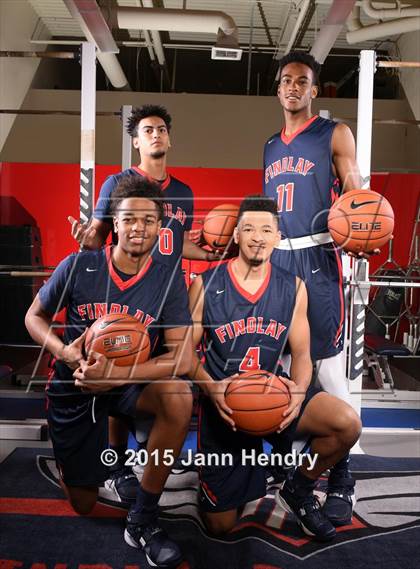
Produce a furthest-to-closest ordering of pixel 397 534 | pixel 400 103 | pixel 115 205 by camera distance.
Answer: pixel 400 103
pixel 397 534
pixel 115 205

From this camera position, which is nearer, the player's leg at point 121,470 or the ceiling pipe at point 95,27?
the ceiling pipe at point 95,27

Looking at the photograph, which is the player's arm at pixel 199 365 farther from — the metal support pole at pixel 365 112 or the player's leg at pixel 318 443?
the metal support pole at pixel 365 112

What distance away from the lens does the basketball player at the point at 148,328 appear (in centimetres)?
151

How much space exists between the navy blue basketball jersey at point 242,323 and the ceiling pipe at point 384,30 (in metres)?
0.75

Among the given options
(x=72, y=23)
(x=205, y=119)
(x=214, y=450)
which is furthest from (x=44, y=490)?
(x=72, y=23)

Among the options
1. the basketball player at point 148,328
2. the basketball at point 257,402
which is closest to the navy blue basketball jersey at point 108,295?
the basketball player at point 148,328

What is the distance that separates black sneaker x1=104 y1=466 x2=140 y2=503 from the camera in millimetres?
1745

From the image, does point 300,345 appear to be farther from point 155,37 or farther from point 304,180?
point 155,37

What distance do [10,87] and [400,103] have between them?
1.55 meters

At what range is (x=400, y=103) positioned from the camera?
2334 millimetres

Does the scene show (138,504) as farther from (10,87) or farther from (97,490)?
(10,87)

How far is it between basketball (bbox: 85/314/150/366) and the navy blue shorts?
463 millimetres

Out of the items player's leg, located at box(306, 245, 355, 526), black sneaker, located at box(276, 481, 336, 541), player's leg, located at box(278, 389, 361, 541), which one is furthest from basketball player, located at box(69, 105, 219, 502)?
black sneaker, located at box(276, 481, 336, 541)

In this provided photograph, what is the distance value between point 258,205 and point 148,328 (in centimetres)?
46
